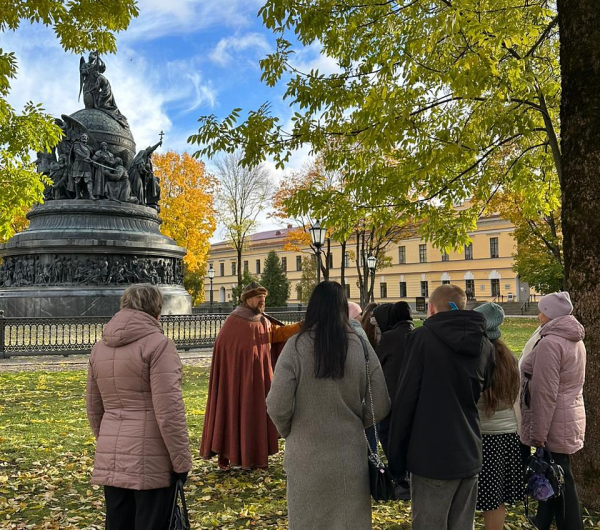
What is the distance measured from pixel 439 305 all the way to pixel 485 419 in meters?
1.01

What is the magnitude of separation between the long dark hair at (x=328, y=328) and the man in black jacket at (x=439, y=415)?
46 cm

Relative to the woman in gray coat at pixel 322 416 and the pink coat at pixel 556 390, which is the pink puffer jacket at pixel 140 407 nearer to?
the woman in gray coat at pixel 322 416

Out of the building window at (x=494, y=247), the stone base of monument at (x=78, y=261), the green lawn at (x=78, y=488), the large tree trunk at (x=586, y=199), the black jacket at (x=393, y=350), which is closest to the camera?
the green lawn at (x=78, y=488)

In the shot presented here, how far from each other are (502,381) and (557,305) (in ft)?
3.19

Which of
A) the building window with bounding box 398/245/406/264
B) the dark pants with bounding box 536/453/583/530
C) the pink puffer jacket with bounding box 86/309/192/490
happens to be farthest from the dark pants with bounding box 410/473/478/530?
the building window with bounding box 398/245/406/264

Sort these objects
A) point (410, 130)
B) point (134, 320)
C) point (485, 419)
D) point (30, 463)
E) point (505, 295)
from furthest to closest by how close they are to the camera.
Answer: point (505, 295) < point (410, 130) < point (30, 463) < point (485, 419) < point (134, 320)

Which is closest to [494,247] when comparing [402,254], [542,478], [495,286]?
[495,286]

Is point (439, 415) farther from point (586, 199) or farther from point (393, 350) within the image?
point (586, 199)

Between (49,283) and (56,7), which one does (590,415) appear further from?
(49,283)

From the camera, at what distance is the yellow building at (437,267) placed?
203 feet

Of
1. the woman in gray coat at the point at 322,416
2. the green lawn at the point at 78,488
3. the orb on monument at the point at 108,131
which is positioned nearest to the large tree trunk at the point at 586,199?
the green lawn at the point at 78,488

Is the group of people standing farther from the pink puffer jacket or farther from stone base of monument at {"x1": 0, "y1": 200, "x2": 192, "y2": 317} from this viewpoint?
stone base of monument at {"x1": 0, "y1": 200, "x2": 192, "y2": 317}

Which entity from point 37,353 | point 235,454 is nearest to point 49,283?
point 37,353

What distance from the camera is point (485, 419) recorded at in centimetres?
398
